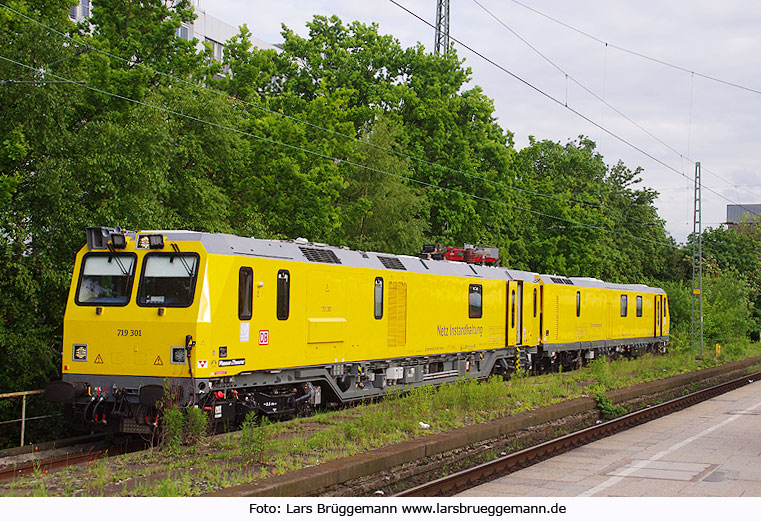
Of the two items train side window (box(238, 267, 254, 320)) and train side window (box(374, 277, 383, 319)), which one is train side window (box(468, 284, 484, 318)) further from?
train side window (box(238, 267, 254, 320))

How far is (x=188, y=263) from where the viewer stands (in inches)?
502

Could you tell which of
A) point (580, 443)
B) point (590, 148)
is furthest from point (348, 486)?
point (590, 148)

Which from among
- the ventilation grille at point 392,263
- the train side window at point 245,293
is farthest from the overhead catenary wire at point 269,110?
the ventilation grille at point 392,263

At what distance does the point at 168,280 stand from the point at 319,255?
351 cm

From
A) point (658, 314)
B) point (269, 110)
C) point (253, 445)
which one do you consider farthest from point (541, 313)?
point (253, 445)

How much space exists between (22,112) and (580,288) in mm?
19772

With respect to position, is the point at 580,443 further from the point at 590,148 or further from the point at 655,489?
the point at 590,148

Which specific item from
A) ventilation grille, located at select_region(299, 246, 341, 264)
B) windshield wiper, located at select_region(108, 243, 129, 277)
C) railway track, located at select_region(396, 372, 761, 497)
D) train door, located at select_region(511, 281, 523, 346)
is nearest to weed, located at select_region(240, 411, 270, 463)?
railway track, located at select_region(396, 372, 761, 497)

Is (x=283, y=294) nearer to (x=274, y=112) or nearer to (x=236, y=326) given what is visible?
(x=236, y=326)

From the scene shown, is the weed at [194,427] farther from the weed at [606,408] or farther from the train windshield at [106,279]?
the weed at [606,408]

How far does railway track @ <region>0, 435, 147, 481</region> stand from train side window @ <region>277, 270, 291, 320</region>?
124 inches

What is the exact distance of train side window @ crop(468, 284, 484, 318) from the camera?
71.3ft

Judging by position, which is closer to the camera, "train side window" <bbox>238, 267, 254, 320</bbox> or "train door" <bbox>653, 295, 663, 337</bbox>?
"train side window" <bbox>238, 267, 254, 320</bbox>
